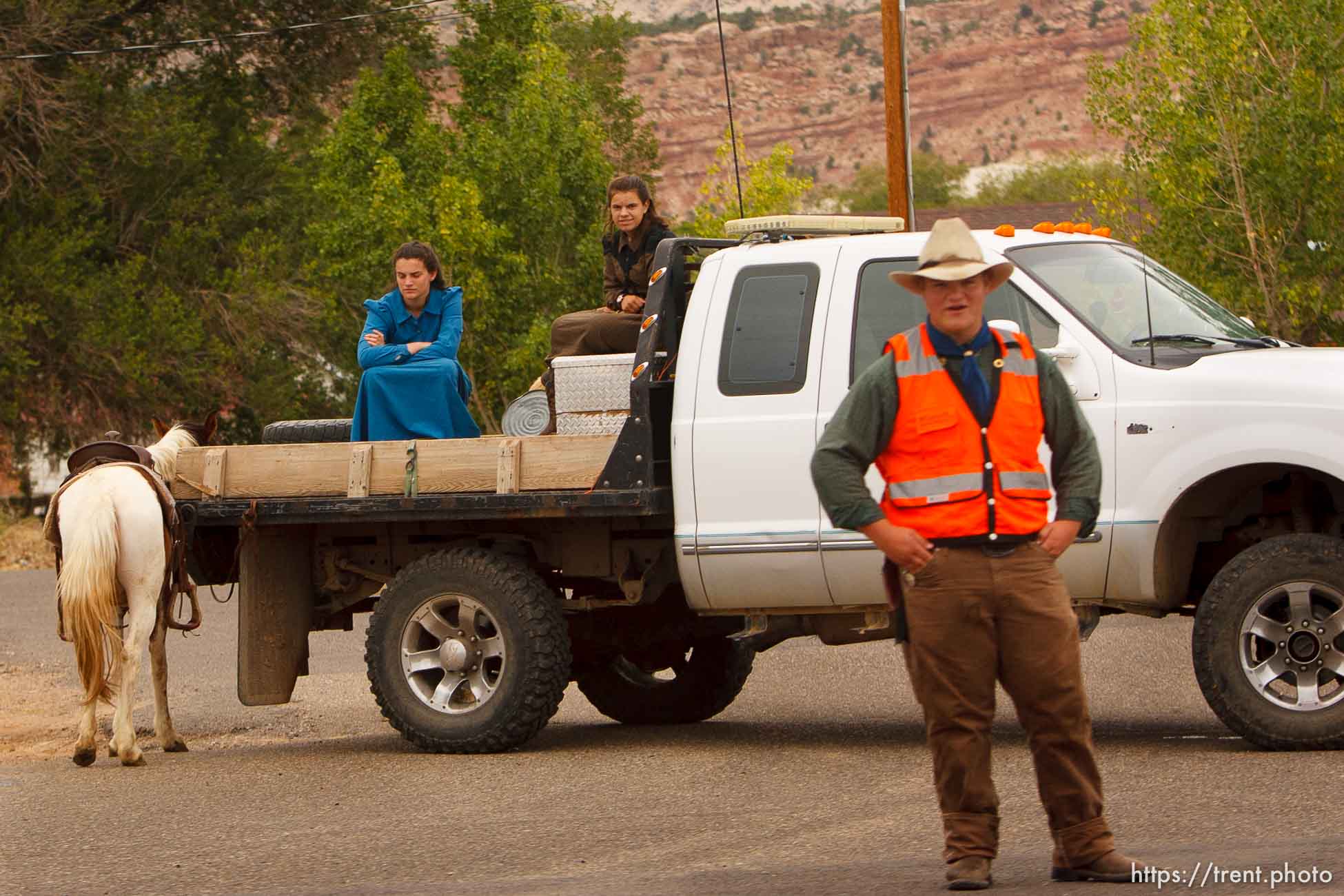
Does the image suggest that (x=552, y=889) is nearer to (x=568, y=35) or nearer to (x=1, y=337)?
(x=1, y=337)

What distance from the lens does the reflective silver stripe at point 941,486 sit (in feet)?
18.7

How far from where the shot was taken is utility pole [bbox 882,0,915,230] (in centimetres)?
2048

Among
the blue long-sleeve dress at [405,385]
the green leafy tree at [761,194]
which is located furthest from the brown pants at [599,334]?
the green leafy tree at [761,194]

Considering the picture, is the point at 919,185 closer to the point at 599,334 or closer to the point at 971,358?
the point at 599,334

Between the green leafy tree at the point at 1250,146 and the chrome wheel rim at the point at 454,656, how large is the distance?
15.4 m

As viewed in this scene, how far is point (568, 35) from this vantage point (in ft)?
236

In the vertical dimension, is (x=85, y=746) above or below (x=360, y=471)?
below

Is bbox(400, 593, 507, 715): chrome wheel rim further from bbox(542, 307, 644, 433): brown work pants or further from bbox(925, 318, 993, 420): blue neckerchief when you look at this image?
bbox(925, 318, 993, 420): blue neckerchief

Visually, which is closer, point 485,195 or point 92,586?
point 92,586

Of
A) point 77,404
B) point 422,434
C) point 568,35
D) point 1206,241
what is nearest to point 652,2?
point 568,35

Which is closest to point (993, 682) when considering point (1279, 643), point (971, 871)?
point (971, 871)

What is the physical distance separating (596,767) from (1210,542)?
2935 millimetres

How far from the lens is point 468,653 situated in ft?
31.8

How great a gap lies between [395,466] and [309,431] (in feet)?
4.74
